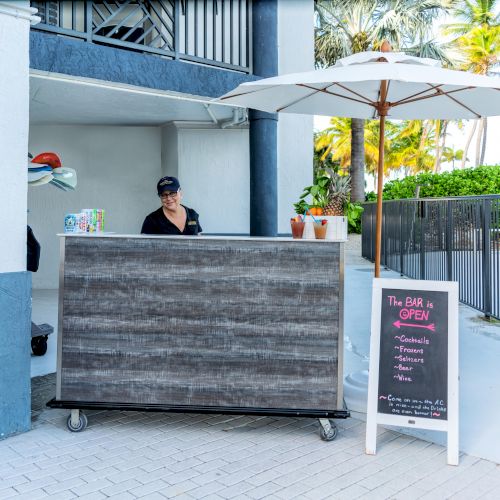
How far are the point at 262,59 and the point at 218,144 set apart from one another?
224 cm

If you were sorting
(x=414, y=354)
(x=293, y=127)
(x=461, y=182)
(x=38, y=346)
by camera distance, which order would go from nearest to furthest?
(x=414, y=354) < (x=38, y=346) < (x=293, y=127) < (x=461, y=182)

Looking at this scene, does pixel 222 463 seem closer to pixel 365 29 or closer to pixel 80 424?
pixel 80 424

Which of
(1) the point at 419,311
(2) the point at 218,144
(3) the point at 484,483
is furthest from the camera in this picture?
(2) the point at 218,144

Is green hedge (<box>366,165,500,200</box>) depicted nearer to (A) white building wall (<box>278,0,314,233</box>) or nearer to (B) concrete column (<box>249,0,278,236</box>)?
(A) white building wall (<box>278,0,314,233</box>)

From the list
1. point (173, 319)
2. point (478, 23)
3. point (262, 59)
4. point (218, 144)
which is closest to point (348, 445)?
point (173, 319)

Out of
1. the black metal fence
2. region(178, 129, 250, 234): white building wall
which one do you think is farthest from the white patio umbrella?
region(178, 129, 250, 234): white building wall

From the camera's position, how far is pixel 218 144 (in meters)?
9.40

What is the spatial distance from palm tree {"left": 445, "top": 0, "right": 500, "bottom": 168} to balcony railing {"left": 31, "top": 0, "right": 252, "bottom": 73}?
26251 mm

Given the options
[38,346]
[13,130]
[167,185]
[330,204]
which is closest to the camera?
[13,130]

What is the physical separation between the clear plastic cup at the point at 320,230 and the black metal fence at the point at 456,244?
359cm

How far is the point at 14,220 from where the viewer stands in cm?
362

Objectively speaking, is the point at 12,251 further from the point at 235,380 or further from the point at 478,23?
the point at 478,23

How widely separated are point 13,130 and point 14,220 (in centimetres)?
53

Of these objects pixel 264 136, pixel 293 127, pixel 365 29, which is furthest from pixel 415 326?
pixel 365 29
